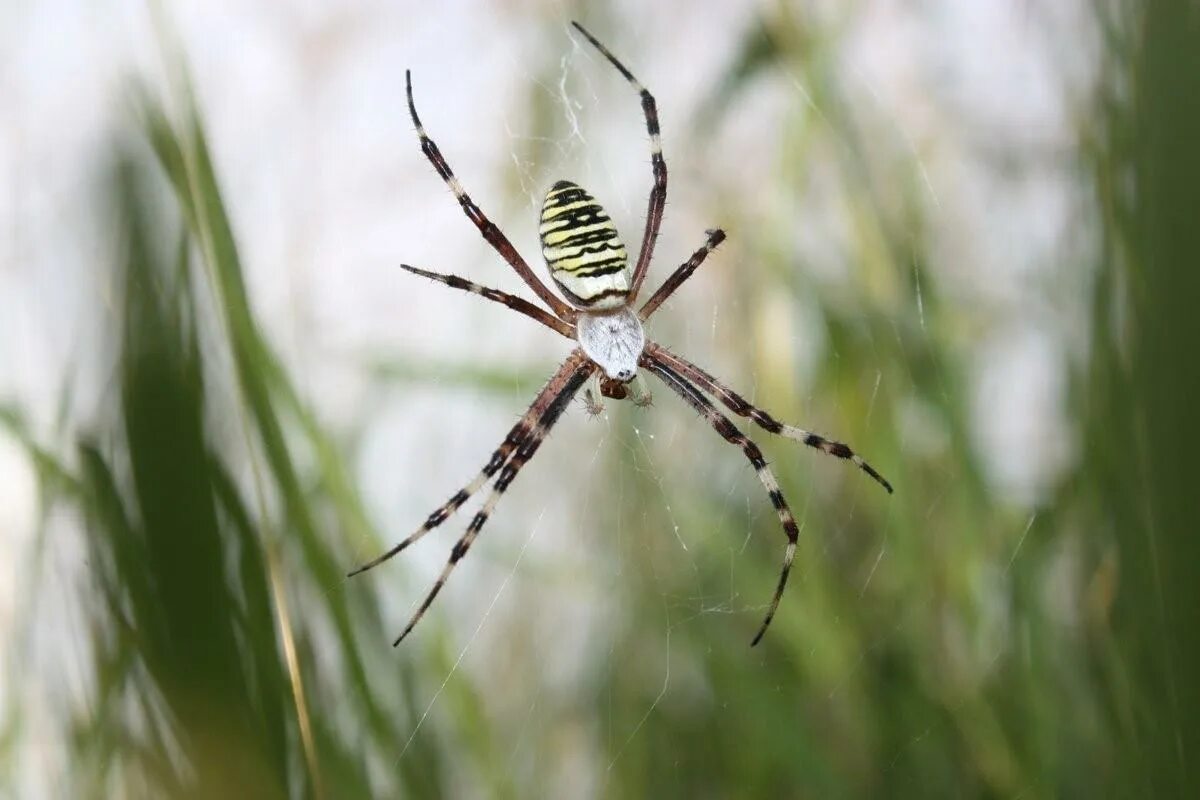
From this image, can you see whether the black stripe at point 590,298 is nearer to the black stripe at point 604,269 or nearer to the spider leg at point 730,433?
the black stripe at point 604,269

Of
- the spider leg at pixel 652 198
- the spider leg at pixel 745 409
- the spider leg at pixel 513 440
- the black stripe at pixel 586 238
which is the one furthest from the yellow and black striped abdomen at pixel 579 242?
the spider leg at pixel 745 409

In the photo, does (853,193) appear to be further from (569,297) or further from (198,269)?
(198,269)

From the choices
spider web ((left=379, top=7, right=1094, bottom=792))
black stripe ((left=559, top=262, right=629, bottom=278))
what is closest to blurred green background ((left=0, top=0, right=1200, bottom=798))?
spider web ((left=379, top=7, right=1094, bottom=792))

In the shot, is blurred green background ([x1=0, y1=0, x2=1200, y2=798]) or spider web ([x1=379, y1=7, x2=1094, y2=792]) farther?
spider web ([x1=379, y1=7, x2=1094, y2=792])

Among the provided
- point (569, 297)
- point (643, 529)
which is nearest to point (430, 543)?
point (643, 529)

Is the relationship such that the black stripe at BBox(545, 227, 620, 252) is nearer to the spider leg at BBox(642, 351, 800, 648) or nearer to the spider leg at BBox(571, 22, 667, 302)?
the spider leg at BBox(571, 22, 667, 302)

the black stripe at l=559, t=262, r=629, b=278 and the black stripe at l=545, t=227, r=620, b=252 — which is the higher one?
the black stripe at l=545, t=227, r=620, b=252
